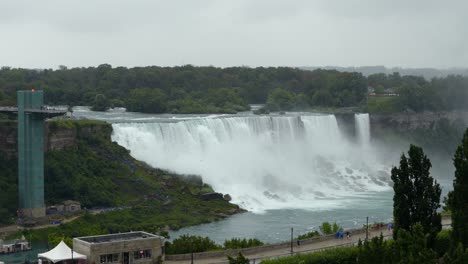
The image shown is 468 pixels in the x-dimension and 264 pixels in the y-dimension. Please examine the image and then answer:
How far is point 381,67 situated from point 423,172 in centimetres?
16282

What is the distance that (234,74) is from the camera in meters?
94.9

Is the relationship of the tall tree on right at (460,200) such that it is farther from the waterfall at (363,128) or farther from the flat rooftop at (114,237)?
the waterfall at (363,128)

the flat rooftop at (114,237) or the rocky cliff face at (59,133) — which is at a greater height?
the rocky cliff face at (59,133)

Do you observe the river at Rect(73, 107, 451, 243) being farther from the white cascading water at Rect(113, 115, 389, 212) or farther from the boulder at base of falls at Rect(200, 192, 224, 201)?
the boulder at base of falls at Rect(200, 192, 224, 201)

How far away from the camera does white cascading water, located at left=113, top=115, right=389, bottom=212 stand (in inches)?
2098

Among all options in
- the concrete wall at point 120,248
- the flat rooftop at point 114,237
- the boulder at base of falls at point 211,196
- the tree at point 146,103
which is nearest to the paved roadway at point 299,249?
the concrete wall at point 120,248

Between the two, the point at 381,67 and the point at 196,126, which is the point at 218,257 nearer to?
the point at 196,126

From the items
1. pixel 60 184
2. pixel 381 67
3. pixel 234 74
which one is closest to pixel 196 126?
pixel 60 184

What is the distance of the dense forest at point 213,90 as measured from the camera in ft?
241

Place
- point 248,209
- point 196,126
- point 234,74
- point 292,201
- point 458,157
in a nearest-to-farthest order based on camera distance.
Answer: point 458,157
point 248,209
point 292,201
point 196,126
point 234,74

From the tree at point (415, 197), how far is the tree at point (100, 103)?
4662 centimetres

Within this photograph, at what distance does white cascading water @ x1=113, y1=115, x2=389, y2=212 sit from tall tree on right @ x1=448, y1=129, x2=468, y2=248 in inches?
943

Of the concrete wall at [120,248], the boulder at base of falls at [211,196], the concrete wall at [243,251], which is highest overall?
the concrete wall at [120,248]

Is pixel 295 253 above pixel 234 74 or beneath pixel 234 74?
beneath
